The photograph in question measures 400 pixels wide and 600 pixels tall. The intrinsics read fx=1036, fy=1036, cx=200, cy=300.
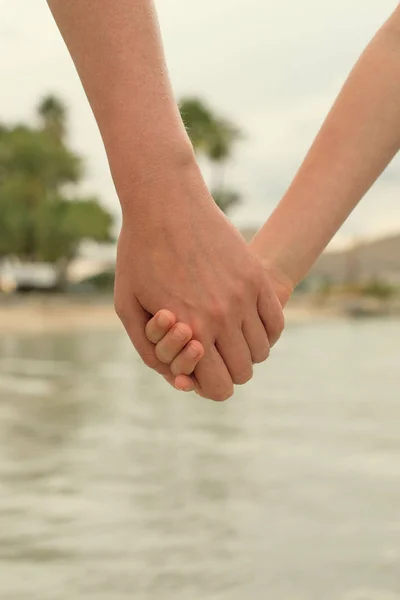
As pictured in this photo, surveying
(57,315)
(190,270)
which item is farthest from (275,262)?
(57,315)

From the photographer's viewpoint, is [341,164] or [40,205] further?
[40,205]

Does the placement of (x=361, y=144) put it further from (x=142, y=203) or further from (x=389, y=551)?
(x=389, y=551)

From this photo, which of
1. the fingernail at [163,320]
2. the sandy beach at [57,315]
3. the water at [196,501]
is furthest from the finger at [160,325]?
the sandy beach at [57,315]

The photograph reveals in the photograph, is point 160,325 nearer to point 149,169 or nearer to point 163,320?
point 163,320

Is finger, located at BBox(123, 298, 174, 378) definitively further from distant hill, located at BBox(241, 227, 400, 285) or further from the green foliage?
distant hill, located at BBox(241, 227, 400, 285)

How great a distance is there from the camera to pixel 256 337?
4.95 ft

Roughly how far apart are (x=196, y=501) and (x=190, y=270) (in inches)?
39.4

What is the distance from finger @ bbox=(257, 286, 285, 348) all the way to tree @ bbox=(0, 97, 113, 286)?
2916cm

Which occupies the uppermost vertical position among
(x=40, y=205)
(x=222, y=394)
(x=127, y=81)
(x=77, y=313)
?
(x=40, y=205)

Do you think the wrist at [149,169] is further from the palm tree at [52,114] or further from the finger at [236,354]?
the palm tree at [52,114]

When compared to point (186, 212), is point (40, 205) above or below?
above

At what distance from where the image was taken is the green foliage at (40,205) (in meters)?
30.5

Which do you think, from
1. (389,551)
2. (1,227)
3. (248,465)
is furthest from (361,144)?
(1,227)

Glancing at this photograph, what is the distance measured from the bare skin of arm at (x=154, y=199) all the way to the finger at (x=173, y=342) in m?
0.02
